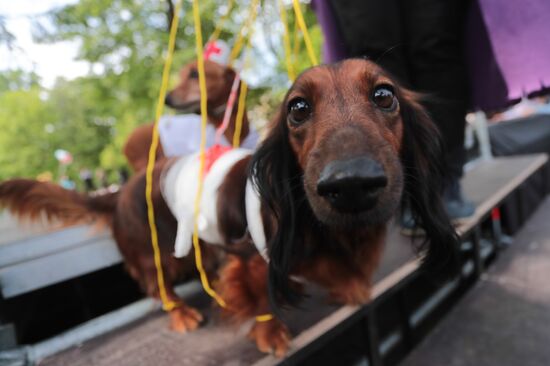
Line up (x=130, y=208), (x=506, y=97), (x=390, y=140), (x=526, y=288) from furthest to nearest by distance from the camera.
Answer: (x=526, y=288) < (x=506, y=97) < (x=130, y=208) < (x=390, y=140)

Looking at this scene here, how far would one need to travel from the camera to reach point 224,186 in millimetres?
1493

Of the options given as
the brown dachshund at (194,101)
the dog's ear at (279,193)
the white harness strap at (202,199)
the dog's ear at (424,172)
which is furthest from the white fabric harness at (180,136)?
the dog's ear at (424,172)

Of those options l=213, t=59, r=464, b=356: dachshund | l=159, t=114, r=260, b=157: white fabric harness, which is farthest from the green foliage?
l=213, t=59, r=464, b=356: dachshund

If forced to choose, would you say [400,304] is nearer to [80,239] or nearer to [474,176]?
[80,239]

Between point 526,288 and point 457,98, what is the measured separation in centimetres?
123

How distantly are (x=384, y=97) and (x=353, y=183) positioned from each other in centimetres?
42

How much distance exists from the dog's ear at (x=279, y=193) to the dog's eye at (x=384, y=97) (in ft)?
0.98

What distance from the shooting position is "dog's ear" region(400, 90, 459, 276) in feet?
4.37

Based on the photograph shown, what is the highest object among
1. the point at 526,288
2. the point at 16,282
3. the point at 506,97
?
the point at 506,97

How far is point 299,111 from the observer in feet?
3.92

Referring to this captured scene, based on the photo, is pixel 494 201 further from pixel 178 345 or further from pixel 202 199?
pixel 178 345

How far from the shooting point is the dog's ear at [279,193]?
1.26 meters

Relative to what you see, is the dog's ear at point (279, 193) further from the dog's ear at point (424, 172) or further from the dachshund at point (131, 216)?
the dachshund at point (131, 216)

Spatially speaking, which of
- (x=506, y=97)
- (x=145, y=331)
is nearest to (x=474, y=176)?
(x=506, y=97)
